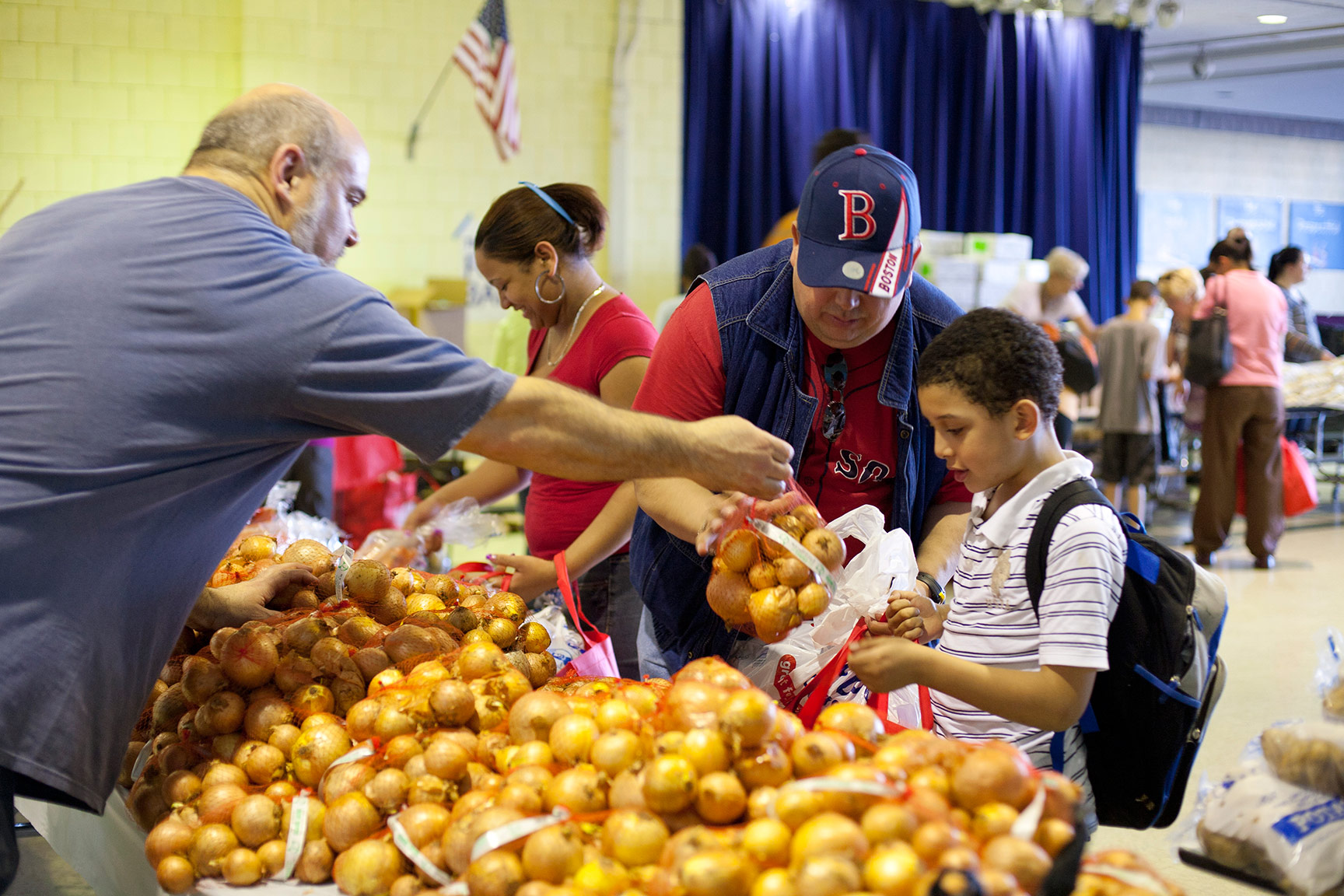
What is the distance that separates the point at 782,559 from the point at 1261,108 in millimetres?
15488

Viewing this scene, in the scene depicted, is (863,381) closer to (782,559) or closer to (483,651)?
(782,559)

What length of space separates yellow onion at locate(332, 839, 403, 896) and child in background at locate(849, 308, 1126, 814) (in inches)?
Answer: 24.8

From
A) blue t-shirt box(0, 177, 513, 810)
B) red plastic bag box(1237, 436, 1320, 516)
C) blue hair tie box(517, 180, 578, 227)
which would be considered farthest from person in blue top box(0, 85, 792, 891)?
red plastic bag box(1237, 436, 1320, 516)

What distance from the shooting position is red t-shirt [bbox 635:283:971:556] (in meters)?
1.91

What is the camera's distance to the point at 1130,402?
7055mm

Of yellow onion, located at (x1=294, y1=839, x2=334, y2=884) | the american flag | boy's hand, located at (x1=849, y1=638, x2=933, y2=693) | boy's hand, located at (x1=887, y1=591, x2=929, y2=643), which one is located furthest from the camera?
the american flag

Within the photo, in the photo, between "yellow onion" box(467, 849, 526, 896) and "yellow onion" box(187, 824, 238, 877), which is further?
"yellow onion" box(187, 824, 238, 877)

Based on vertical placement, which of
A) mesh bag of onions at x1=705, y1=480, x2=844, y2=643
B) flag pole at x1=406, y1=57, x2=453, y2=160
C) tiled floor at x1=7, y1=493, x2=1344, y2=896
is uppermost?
flag pole at x1=406, y1=57, x2=453, y2=160

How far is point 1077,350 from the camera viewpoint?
660 centimetres

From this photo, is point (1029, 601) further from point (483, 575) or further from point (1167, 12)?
point (1167, 12)

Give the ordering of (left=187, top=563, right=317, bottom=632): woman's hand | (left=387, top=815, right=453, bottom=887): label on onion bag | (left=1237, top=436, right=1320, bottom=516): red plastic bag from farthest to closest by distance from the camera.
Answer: (left=1237, top=436, right=1320, bottom=516): red plastic bag < (left=187, top=563, right=317, bottom=632): woman's hand < (left=387, top=815, right=453, bottom=887): label on onion bag

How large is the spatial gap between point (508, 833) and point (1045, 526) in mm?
867

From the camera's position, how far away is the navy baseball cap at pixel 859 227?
5.48ft

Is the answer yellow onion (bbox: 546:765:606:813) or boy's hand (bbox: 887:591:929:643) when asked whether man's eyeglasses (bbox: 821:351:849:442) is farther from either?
yellow onion (bbox: 546:765:606:813)
